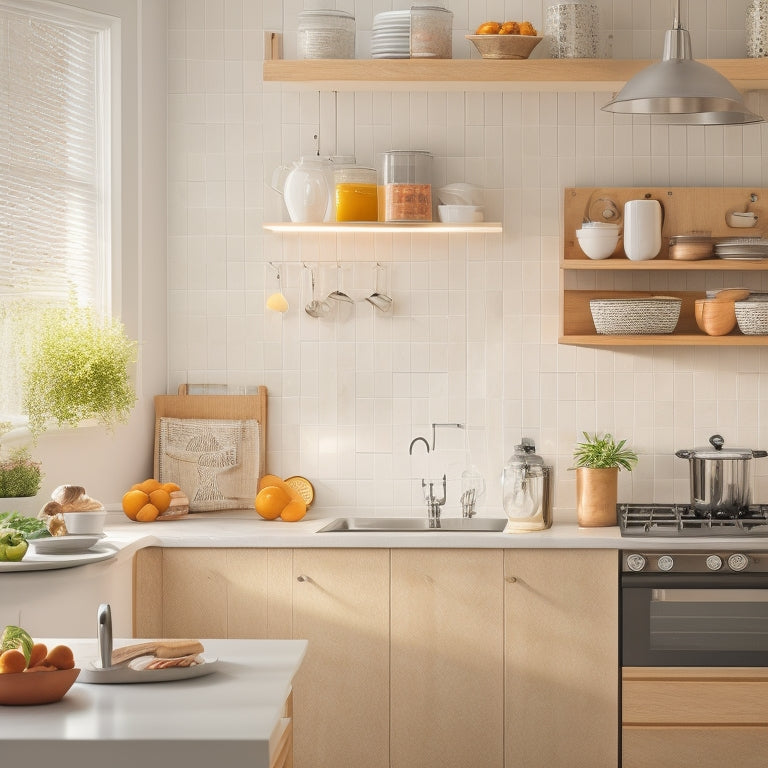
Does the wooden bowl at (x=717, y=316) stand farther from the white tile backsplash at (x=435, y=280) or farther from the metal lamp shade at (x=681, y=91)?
the metal lamp shade at (x=681, y=91)

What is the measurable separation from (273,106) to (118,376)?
126 centimetres

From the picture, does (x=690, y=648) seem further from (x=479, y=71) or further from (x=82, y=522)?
(x=479, y=71)

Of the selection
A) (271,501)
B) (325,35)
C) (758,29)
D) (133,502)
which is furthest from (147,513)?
(758,29)

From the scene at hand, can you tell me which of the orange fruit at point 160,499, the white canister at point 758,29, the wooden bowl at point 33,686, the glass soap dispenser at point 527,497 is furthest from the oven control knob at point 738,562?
the wooden bowl at point 33,686

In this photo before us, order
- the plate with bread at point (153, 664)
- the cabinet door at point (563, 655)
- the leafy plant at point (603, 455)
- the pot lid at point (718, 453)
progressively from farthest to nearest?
1. the leafy plant at point (603, 455)
2. the pot lid at point (718, 453)
3. the cabinet door at point (563, 655)
4. the plate with bread at point (153, 664)

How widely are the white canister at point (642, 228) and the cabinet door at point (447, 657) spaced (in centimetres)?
126

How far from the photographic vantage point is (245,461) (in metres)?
4.15

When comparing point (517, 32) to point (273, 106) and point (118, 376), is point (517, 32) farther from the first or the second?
point (118, 376)

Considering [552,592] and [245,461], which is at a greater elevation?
[245,461]

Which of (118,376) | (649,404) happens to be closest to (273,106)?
(118,376)

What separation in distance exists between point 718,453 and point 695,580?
51 centimetres

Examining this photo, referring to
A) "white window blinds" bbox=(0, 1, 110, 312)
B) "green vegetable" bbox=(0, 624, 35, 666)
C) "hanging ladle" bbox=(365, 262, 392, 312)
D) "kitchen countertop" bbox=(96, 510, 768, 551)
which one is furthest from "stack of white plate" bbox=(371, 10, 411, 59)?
"green vegetable" bbox=(0, 624, 35, 666)

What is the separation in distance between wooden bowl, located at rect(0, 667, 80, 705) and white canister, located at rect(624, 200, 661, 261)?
2.77 metres

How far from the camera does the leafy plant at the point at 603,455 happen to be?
383cm
